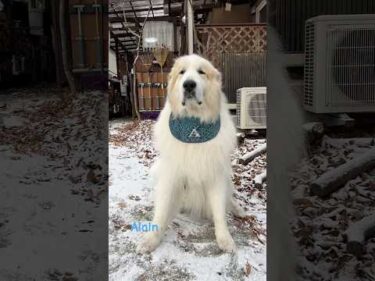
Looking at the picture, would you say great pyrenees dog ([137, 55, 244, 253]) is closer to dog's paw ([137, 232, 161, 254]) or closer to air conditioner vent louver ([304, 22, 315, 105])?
dog's paw ([137, 232, 161, 254])

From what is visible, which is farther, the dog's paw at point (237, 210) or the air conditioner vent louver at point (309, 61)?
the dog's paw at point (237, 210)

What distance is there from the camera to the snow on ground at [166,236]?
3.49ft

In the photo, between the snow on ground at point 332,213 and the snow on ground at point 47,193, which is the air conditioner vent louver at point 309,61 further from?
the snow on ground at point 47,193

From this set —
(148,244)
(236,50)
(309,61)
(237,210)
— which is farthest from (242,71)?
(148,244)

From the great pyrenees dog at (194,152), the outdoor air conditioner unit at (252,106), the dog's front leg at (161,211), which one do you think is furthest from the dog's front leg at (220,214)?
the outdoor air conditioner unit at (252,106)

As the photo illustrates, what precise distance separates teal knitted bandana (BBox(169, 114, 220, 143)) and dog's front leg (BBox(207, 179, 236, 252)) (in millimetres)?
149

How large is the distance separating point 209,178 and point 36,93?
1.77 feet

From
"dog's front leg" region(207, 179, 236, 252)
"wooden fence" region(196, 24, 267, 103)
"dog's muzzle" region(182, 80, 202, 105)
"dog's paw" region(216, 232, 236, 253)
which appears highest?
"wooden fence" region(196, 24, 267, 103)

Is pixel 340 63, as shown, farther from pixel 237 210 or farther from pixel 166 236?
pixel 166 236

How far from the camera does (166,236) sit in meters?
1.12

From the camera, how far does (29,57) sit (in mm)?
1104

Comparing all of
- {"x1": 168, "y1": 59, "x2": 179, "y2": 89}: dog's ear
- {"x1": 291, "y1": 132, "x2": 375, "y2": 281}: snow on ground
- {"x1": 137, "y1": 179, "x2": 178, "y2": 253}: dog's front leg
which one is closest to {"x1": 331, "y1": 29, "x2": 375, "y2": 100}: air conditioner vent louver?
{"x1": 291, "y1": 132, "x2": 375, "y2": 281}: snow on ground

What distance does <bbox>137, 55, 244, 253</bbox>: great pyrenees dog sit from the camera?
1.04 m

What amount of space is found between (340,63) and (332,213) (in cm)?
36
